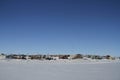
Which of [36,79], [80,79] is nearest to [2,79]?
[36,79]

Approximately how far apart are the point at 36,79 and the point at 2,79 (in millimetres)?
1854

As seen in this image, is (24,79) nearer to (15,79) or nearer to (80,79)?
(15,79)

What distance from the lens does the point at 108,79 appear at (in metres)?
10.5

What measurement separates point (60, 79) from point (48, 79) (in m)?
0.69

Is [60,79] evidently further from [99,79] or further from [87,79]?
[99,79]

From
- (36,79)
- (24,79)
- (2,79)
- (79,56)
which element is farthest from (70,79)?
(79,56)

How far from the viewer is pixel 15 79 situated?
977 centimetres

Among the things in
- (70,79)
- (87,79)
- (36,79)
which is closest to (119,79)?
(87,79)

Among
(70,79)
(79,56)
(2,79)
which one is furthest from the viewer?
(79,56)

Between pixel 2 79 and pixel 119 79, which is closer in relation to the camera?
pixel 2 79

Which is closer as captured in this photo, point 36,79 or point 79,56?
point 36,79

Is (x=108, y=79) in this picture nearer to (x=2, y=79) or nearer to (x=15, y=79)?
(x=15, y=79)

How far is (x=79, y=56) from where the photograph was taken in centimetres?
9519

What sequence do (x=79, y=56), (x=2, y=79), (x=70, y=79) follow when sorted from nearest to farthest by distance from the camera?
1. (x=2, y=79)
2. (x=70, y=79)
3. (x=79, y=56)
